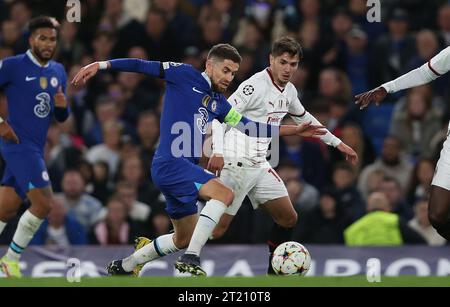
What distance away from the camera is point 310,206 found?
574 inches

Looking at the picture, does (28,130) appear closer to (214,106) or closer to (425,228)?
(214,106)

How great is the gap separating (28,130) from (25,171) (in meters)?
0.38

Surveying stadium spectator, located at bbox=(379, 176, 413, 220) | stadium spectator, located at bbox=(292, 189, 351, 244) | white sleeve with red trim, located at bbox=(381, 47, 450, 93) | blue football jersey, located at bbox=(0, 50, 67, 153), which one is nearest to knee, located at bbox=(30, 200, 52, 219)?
blue football jersey, located at bbox=(0, 50, 67, 153)

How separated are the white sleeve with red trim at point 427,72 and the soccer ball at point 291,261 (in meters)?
1.54

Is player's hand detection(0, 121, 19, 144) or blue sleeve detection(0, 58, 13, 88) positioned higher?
blue sleeve detection(0, 58, 13, 88)

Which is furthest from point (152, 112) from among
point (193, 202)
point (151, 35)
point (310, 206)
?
point (193, 202)

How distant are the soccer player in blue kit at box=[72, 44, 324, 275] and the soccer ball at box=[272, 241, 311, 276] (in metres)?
0.76

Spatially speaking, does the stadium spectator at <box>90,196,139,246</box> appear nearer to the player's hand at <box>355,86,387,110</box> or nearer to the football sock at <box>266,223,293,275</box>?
the football sock at <box>266,223,293,275</box>

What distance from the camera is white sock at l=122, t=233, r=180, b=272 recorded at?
10.6 metres

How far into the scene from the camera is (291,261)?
10.6 metres

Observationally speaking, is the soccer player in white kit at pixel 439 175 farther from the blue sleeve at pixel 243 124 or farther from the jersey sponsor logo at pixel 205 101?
the jersey sponsor logo at pixel 205 101

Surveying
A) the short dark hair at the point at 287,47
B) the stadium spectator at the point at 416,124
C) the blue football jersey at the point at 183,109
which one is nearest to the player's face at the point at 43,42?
the blue football jersey at the point at 183,109
